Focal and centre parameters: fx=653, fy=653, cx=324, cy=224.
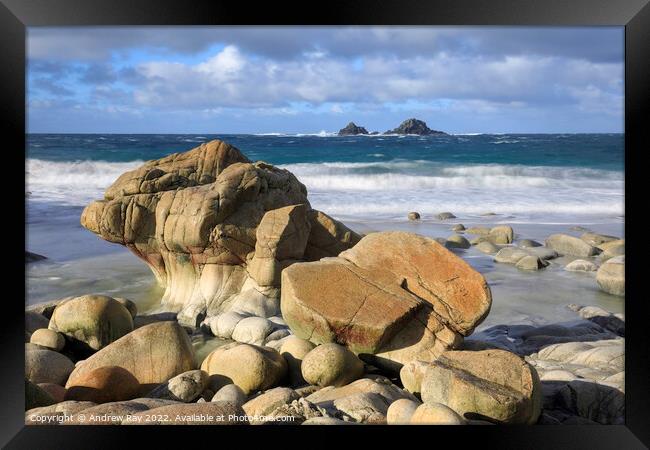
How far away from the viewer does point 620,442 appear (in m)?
4.52

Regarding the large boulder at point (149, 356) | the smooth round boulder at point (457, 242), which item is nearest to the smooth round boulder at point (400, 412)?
the large boulder at point (149, 356)

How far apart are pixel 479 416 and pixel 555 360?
227cm

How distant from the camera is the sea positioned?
1283cm

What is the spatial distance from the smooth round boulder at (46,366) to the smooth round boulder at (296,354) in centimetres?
208

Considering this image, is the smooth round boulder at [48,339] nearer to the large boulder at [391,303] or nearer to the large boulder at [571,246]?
the large boulder at [391,303]

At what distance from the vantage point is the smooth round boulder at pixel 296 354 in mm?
6125

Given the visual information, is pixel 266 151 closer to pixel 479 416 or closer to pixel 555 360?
pixel 555 360

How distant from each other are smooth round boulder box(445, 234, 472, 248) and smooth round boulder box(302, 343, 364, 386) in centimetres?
804

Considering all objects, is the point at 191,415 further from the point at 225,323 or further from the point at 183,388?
the point at 225,323

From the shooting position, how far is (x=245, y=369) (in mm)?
5809

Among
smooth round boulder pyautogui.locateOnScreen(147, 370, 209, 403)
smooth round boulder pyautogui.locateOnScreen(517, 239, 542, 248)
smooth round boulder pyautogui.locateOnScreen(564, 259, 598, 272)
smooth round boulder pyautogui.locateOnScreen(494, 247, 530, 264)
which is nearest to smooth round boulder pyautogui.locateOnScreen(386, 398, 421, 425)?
smooth round boulder pyautogui.locateOnScreen(147, 370, 209, 403)

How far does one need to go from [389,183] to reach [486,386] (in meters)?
15.4

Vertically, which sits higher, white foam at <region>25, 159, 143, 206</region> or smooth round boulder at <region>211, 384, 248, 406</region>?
white foam at <region>25, 159, 143, 206</region>

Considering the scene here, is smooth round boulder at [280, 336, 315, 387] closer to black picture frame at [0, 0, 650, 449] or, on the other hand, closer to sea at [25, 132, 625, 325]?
black picture frame at [0, 0, 650, 449]
